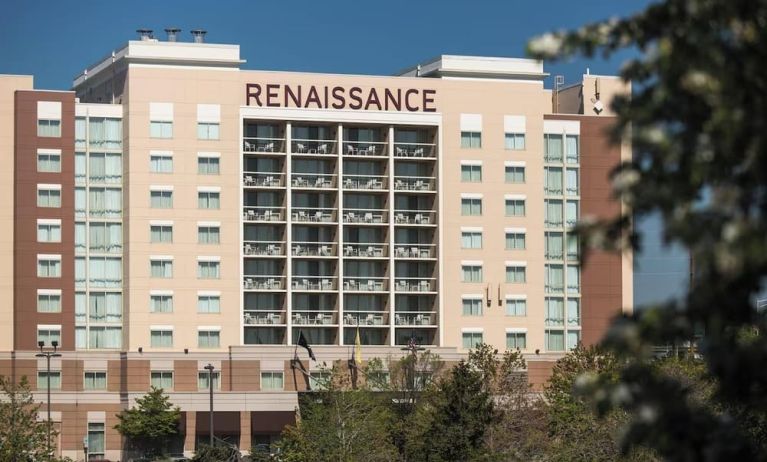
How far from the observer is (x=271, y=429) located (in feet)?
402

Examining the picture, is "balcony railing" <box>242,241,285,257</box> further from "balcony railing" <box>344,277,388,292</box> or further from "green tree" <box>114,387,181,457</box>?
"green tree" <box>114,387,181,457</box>

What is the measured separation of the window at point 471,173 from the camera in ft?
423

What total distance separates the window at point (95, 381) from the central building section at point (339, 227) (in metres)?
10.7

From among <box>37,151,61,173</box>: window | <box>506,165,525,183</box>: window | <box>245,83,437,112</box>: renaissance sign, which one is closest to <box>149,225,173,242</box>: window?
<box>37,151,61,173</box>: window

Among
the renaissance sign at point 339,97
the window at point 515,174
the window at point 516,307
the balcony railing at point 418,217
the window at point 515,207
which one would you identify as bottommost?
the window at point 516,307

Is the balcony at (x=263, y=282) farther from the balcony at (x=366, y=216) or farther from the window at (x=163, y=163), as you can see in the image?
the window at (x=163, y=163)

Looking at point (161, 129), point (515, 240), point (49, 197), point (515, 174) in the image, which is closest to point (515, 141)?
point (515, 174)

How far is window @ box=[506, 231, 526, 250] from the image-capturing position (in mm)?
129875

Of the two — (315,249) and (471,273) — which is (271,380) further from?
(471,273)

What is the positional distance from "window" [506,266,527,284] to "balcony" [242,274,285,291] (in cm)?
1739

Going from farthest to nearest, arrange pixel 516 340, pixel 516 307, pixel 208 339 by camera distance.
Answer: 1. pixel 516 307
2. pixel 516 340
3. pixel 208 339

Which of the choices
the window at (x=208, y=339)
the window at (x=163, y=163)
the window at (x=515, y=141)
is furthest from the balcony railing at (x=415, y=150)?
the window at (x=208, y=339)

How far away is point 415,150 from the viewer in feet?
424

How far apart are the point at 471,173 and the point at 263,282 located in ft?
58.4
